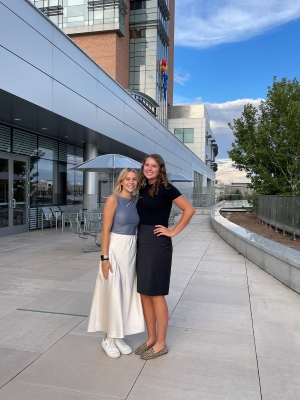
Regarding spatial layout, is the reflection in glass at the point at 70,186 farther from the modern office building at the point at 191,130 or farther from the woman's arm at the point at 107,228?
the modern office building at the point at 191,130

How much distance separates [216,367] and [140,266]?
112 cm

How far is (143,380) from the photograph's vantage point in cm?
296

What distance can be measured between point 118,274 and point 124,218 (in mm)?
517

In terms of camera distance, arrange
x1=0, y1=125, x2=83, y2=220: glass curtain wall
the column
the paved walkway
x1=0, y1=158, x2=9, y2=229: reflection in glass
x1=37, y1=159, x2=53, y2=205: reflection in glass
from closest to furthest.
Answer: the paved walkway
x1=0, y1=158, x2=9, y2=229: reflection in glass
x1=0, y1=125, x2=83, y2=220: glass curtain wall
x1=37, y1=159, x2=53, y2=205: reflection in glass
the column

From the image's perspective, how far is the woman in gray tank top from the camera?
3277 mm

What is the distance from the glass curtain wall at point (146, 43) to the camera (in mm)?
42812

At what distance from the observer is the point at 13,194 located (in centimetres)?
1265

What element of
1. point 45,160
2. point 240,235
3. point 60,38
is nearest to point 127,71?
point 45,160

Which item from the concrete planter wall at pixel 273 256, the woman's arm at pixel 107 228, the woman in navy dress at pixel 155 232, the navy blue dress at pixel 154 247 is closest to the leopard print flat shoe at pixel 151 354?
the woman in navy dress at pixel 155 232

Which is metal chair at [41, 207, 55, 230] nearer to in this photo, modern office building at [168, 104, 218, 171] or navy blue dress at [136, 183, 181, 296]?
navy blue dress at [136, 183, 181, 296]

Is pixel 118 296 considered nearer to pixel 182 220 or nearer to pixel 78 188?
pixel 182 220

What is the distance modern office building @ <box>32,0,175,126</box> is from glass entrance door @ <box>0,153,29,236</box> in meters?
25.0

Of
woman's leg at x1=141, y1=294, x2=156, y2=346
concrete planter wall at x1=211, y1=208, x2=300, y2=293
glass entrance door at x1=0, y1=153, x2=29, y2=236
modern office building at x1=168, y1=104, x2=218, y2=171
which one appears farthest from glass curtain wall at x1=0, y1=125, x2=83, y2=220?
modern office building at x1=168, y1=104, x2=218, y2=171

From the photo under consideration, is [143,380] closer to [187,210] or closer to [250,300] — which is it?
[187,210]
